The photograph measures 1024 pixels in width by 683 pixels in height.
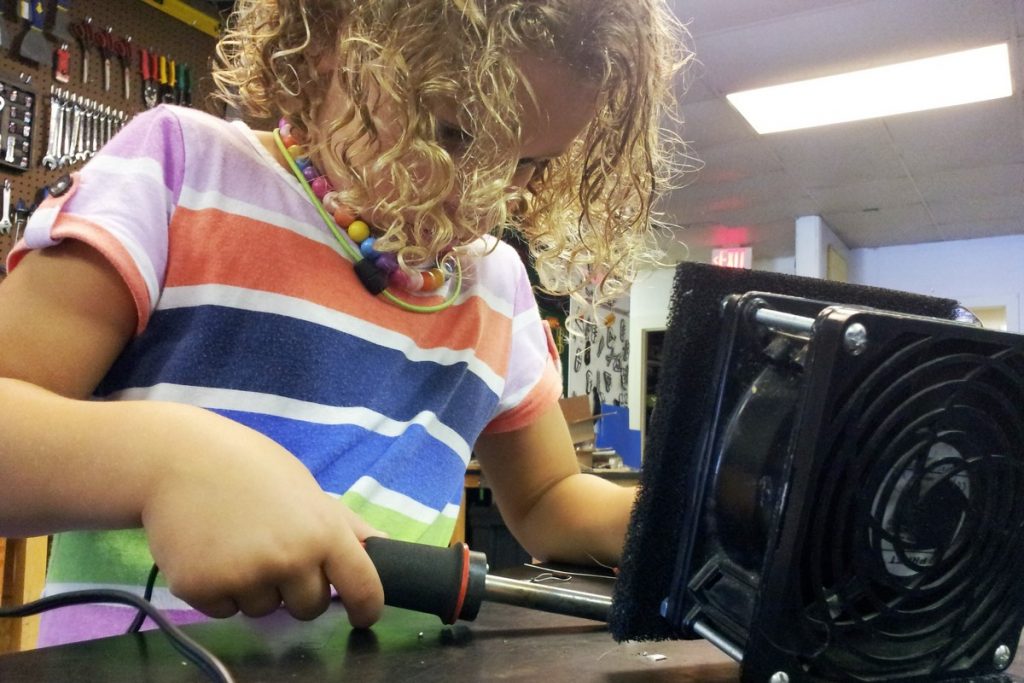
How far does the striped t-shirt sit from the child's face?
0.23ft

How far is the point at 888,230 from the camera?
5020 mm

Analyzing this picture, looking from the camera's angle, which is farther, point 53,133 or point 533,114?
point 53,133

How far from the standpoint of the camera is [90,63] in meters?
1.73

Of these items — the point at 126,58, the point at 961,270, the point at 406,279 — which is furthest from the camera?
the point at 961,270

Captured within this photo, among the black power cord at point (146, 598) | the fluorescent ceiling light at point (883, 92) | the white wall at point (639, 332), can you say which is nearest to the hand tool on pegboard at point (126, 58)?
the black power cord at point (146, 598)

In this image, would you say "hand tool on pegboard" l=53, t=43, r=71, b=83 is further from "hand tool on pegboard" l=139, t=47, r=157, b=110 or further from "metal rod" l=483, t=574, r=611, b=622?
"metal rod" l=483, t=574, r=611, b=622

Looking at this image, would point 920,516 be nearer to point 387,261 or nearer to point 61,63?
point 387,261

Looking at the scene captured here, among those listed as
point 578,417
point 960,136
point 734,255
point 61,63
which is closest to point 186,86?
point 61,63

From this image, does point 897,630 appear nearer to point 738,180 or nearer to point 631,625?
point 631,625

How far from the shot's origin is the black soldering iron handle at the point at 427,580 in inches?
15.7

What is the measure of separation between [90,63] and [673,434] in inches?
71.1

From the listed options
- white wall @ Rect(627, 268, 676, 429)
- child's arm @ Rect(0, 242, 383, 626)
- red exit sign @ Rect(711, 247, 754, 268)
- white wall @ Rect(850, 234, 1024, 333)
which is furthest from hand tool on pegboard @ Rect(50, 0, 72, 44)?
white wall @ Rect(627, 268, 676, 429)

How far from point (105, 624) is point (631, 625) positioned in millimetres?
351

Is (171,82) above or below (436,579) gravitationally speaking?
above
